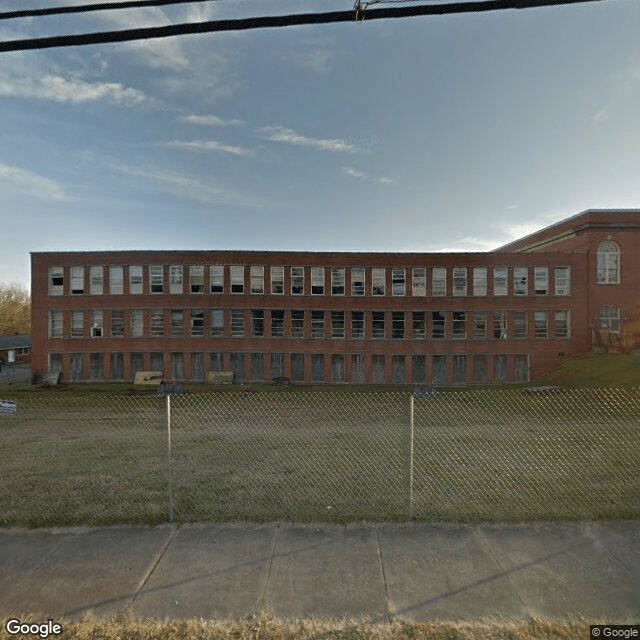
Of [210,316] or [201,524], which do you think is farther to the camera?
[210,316]

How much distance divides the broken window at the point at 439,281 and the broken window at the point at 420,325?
2052 millimetres

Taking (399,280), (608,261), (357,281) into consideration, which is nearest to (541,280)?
(608,261)

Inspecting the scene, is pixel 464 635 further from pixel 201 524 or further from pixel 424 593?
pixel 201 524

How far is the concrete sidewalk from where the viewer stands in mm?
3381

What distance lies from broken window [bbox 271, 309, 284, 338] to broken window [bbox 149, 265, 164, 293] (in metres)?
9.36

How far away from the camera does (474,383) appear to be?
94.0ft

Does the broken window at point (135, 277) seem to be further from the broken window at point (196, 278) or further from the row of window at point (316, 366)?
the row of window at point (316, 366)

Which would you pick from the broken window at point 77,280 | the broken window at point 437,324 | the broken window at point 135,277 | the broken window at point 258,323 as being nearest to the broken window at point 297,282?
the broken window at point 258,323

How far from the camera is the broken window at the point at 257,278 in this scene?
1155 inches

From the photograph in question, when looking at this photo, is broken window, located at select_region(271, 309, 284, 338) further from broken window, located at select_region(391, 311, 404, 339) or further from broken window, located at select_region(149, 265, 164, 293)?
broken window, located at select_region(149, 265, 164, 293)

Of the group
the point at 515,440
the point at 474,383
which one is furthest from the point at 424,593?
the point at 474,383

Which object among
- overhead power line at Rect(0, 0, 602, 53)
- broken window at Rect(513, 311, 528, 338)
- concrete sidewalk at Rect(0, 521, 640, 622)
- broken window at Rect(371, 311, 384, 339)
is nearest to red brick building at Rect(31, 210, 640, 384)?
broken window at Rect(513, 311, 528, 338)

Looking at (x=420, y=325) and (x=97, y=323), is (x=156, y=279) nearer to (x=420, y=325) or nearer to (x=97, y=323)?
(x=97, y=323)

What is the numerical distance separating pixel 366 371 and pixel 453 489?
2306 centimetres
